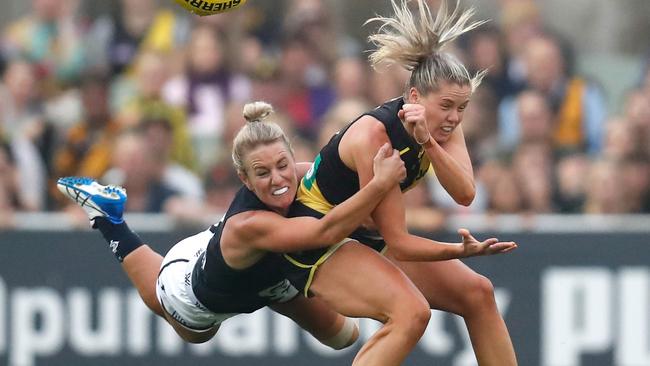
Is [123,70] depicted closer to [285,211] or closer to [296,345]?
[296,345]

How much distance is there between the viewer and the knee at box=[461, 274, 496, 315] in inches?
300

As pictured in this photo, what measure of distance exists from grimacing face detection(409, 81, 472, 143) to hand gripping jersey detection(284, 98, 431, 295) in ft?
0.38

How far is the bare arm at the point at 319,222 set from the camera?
23.2ft

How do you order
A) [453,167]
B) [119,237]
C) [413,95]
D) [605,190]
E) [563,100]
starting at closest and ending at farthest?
1. [453,167]
2. [413,95]
3. [119,237]
4. [605,190]
5. [563,100]

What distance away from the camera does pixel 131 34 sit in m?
11.6

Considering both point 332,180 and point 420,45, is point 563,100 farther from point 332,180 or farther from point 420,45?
point 332,180

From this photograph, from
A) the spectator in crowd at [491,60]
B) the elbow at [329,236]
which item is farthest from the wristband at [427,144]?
the spectator in crowd at [491,60]

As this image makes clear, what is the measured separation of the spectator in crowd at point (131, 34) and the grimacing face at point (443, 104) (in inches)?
181

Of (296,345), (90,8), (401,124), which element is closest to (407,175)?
(401,124)

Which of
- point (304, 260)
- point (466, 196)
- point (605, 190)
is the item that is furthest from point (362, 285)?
point (605, 190)

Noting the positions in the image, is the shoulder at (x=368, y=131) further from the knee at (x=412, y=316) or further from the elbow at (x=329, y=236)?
the knee at (x=412, y=316)

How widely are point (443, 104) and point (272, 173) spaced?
3.01 feet

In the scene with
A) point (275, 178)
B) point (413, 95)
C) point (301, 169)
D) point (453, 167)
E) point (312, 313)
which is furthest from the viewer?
point (312, 313)

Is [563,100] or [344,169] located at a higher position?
[344,169]
